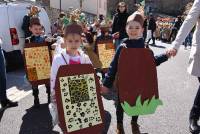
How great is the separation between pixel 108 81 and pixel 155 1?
5160cm

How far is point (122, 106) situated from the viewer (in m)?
4.86

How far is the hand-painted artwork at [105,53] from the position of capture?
8539 mm

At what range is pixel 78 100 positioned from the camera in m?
4.50

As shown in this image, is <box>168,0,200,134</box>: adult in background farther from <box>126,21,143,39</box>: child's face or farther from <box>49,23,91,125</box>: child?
<box>49,23,91,125</box>: child

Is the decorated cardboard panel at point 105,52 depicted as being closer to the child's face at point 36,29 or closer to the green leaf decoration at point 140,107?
the child's face at point 36,29

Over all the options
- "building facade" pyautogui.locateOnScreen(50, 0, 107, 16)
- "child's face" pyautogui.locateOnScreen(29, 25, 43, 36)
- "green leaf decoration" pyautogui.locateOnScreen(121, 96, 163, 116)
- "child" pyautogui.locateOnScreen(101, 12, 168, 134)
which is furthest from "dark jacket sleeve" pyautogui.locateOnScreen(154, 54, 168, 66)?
"building facade" pyautogui.locateOnScreen(50, 0, 107, 16)

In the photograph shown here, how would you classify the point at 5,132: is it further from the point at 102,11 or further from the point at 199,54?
the point at 102,11

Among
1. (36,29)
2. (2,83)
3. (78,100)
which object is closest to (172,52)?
(78,100)

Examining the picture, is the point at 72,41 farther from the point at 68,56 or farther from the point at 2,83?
the point at 2,83

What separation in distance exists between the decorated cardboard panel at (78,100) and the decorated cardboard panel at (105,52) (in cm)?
392

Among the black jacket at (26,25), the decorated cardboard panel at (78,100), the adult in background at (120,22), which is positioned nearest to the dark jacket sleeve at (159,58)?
the decorated cardboard panel at (78,100)

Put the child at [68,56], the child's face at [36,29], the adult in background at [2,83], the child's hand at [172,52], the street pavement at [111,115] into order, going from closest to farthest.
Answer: the child at [68,56]
the child's hand at [172,52]
the street pavement at [111,115]
the child's face at [36,29]
the adult in background at [2,83]

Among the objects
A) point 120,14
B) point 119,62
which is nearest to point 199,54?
point 119,62

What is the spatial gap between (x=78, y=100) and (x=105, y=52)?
13.7ft
